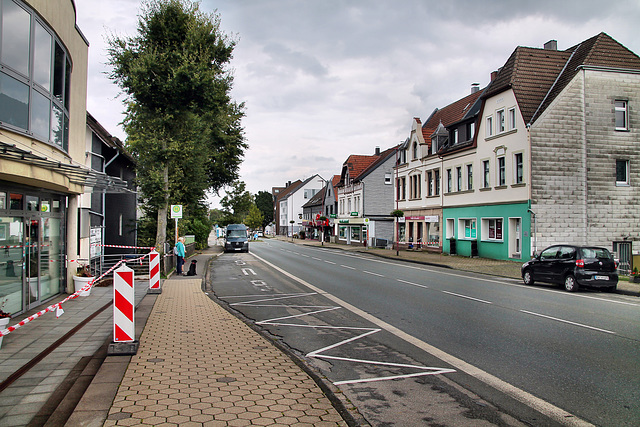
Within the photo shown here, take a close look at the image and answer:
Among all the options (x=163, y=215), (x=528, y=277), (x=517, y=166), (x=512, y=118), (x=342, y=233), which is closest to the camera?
(x=528, y=277)

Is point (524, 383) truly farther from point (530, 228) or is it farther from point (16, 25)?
point (530, 228)

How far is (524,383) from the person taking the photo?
5.60m

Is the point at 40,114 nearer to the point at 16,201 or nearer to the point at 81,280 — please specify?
the point at 16,201

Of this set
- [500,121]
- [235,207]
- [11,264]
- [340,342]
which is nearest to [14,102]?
[11,264]

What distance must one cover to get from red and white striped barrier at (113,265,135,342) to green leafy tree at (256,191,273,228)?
128 m

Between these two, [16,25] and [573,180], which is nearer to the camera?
[16,25]

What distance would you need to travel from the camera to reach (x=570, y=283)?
50.1ft

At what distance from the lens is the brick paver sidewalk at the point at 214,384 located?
4.30 meters

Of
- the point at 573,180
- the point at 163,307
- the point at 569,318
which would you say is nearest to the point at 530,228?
the point at 573,180

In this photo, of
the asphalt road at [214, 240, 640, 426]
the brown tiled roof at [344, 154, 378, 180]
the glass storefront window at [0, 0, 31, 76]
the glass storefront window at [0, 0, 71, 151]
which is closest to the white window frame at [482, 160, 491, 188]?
the asphalt road at [214, 240, 640, 426]

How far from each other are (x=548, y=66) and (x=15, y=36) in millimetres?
27843

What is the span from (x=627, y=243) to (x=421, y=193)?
1553 centimetres

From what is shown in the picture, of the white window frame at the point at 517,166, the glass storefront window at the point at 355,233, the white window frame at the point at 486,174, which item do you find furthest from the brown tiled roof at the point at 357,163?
the white window frame at the point at 517,166

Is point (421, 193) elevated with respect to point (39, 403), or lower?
elevated
